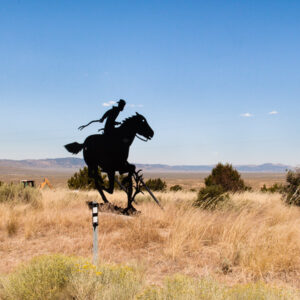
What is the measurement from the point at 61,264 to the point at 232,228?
13.5 feet

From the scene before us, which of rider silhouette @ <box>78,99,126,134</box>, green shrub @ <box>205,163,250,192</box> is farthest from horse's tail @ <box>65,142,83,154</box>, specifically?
green shrub @ <box>205,163,250,192</box>

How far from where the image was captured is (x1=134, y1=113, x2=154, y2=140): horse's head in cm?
1090

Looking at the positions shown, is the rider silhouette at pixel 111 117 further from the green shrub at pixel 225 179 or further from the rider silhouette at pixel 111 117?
the green shrub at pixel 225 179

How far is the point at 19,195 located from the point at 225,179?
1392 cm

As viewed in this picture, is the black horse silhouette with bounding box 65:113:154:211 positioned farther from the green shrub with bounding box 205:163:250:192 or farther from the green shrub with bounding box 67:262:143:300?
the green shrub with bounding box 205:163:250:192

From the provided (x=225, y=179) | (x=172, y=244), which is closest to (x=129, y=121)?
(x=172, y=244)

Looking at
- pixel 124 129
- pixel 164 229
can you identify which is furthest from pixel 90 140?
pixel 164 229

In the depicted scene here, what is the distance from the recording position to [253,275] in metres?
5.67

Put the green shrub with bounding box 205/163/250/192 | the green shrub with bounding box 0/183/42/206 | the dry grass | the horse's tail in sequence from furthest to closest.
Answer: the green shrub with bounding box 205/163/250/192 < the green shrub with bounding box 0/183/42/206 < the horse's tail < the dry grass

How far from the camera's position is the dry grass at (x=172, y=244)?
588cm

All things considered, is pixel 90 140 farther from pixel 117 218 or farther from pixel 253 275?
pixel 253 275

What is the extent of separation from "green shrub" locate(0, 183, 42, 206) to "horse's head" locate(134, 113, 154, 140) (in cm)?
540

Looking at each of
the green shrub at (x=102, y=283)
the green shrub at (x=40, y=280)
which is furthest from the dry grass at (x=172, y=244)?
the green shrub at (x=40, y=280)

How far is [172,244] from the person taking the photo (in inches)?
277
